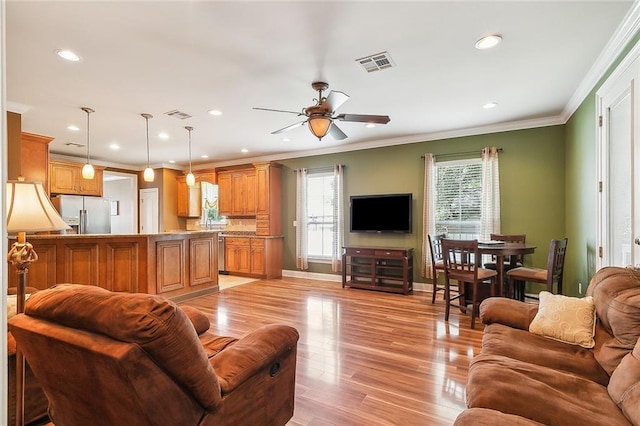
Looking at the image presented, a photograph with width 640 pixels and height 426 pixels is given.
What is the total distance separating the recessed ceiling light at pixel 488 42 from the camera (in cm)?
258

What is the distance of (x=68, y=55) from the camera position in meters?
2.79

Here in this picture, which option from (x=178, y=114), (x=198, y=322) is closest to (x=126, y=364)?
(x=198, y=322)

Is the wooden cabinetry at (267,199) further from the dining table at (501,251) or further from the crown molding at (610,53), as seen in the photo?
the crown molding at (610,53)

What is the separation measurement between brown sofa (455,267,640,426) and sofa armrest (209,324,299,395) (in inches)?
34.2

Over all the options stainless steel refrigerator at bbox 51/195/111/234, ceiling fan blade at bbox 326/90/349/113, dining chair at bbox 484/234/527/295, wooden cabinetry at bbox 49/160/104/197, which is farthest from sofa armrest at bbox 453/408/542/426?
wooden cabinetry at bbox 49/160/104/197

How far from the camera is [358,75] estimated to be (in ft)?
10.6

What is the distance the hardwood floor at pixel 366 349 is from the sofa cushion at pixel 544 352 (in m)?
0.54

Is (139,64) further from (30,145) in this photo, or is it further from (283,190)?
(283,190)

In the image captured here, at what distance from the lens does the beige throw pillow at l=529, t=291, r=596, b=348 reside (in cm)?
201

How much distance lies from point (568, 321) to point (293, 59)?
9.40ft

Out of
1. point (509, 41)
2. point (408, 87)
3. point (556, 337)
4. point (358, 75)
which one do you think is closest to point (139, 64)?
point (358, 75)

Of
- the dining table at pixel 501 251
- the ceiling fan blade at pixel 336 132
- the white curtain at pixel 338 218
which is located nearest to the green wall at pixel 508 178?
the white curtain at pixel 338 218

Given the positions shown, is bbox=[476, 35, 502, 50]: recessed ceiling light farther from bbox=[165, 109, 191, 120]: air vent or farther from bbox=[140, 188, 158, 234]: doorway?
bbox=[140, 188, 158, 234]: doorway

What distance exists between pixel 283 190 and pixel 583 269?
5301 millimetres
